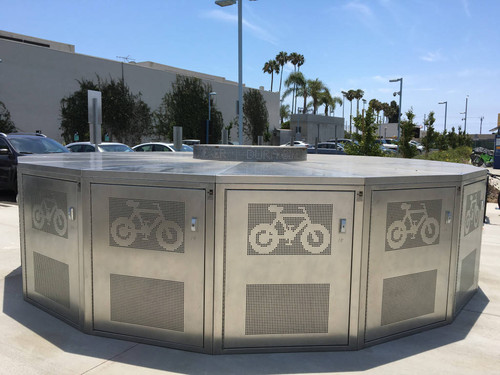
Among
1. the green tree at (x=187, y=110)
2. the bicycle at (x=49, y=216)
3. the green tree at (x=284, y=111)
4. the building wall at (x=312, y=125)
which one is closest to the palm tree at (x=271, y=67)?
the green tree at (x=284, y=111)

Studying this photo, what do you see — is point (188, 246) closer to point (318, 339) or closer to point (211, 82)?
point (318, 339)

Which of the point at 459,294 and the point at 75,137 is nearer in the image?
the point at 459,294

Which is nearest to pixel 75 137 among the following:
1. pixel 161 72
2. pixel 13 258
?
pixel 161 72

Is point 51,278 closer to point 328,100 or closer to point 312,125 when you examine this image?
point 312,125

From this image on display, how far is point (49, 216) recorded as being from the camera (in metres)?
4.12

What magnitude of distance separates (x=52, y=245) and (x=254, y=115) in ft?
166

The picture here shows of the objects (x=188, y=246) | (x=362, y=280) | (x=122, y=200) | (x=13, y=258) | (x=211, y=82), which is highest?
(x=211, y=82)

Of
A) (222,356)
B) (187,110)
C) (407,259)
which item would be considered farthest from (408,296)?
(187,110)

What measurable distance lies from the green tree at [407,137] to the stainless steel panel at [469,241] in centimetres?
1576

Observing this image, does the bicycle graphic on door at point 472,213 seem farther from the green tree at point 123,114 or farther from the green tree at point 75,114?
the green tree at point 123,114

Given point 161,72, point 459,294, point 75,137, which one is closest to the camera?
point 459,294

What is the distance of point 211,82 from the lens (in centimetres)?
4719

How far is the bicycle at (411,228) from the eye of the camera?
3693 mm

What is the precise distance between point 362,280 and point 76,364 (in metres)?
2.35
